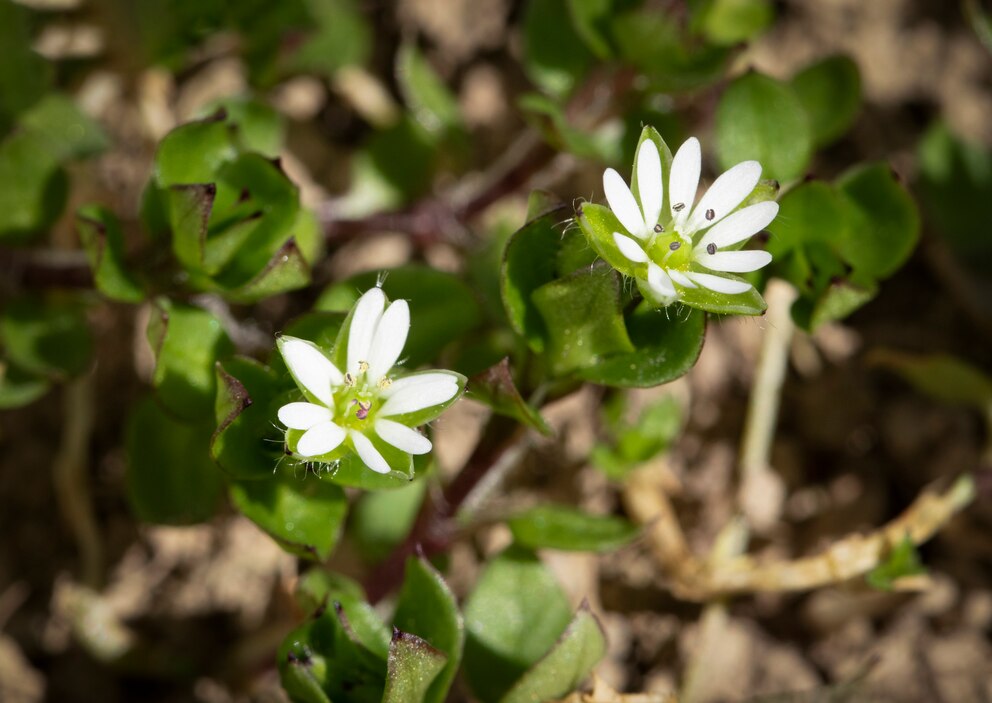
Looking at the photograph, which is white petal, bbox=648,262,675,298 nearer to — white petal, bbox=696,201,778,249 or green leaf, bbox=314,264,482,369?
white petal, bbox=696,201,778,249

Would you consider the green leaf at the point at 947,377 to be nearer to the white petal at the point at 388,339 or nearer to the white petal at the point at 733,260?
the white petal at the point at 733,260

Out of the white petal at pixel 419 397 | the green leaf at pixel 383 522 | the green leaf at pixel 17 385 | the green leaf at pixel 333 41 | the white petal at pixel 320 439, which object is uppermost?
the green leaf at pixel 333 41

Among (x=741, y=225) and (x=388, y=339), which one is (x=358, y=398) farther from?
(x=741, y=225)

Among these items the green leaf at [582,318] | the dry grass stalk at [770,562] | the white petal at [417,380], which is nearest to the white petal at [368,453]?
the white petal at [417,380]

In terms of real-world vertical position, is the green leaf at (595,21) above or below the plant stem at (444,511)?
above

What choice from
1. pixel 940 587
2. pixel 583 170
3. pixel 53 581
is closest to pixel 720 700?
pixel 940 587

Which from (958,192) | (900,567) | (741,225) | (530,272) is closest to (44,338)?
(530,272)

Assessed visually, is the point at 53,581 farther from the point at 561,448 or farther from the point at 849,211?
the point at 849,211
